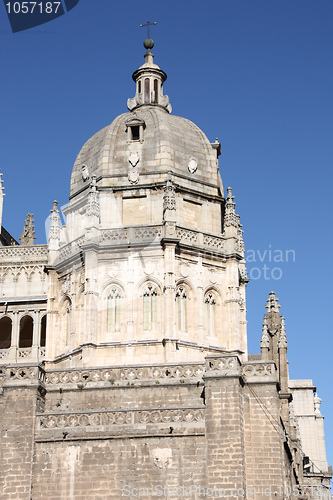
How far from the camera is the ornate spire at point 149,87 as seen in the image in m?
51.5

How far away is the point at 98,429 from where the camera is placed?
31547mm

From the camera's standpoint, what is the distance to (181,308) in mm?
Answer: 43125

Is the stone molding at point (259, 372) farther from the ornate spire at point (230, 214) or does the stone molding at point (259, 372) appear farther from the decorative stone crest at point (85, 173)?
the decorative stone crest at point (85, 173)

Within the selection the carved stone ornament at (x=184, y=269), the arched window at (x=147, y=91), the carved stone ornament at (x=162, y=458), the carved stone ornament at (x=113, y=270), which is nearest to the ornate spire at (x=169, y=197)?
the carved stone ornament at (x=184, y=269)

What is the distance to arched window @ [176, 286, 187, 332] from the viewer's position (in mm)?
42750

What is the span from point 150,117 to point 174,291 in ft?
37.2

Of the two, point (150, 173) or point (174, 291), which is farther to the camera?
point (150, 173)

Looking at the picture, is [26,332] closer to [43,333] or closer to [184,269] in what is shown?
[43,333]

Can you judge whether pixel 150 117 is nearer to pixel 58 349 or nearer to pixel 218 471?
pixel 58 349

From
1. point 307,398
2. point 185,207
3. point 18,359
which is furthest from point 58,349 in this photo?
point 307,398

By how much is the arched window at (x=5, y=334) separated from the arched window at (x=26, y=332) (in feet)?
2.18

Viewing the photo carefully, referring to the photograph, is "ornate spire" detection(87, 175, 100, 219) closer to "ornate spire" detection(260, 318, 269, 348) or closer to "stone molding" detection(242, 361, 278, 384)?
"ornate spire" detection(260, 318, 269, 348)

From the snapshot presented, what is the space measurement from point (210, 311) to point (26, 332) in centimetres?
1168

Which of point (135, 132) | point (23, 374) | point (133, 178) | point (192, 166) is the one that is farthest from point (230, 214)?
point (23, 374)
